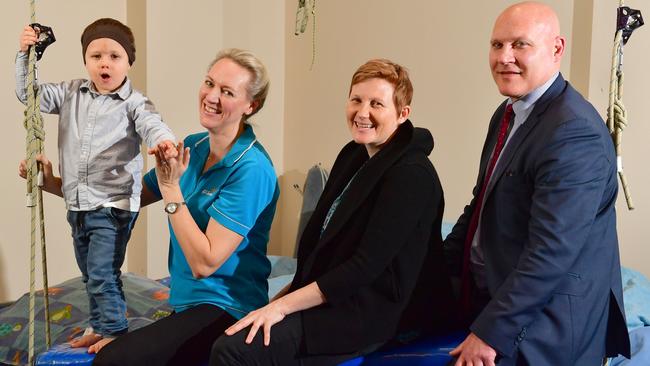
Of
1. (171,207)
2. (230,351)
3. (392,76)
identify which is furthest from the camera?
(392,76)

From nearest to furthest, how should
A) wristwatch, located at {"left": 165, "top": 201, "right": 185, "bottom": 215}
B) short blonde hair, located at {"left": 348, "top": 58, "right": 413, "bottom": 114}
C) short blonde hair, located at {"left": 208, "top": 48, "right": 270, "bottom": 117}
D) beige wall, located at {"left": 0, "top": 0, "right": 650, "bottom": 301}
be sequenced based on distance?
wristwatch, located at {"left": 165, "top": 201, "right": 185, "bottom": 215}
short blonde hair, located at {"left": 348, "top": 58, "right": 413, "bottom": 114}
short blonde hair, located at {"left": 208, "top": 48, "right": 270, "bottom": 117}
beige wall, located at {"left": 0, "top": 0, "right": 650, "bottom": 301}

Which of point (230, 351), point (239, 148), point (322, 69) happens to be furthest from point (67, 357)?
point (322, 69)

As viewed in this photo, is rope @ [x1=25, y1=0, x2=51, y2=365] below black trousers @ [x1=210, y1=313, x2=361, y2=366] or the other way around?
the other way around

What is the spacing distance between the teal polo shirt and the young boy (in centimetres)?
18

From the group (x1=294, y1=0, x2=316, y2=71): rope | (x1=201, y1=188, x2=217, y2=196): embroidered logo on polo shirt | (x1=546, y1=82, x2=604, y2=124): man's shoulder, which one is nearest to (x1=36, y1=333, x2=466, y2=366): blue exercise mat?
(x1=201, y1=188, x2=217, y2=196): embroidered logo on polo shirt

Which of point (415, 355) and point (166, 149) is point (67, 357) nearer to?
point (166, 149)

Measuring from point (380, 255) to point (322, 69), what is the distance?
2951mm

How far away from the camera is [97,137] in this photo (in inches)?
85.0

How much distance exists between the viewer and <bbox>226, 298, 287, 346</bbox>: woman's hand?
75.4 inches

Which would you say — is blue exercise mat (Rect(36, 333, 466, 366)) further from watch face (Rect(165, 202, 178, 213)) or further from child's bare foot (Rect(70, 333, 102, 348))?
watch face (Rect(165, 202, 178, 213))

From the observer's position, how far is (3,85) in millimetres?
3748

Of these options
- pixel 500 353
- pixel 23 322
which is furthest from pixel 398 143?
pixel 23 322

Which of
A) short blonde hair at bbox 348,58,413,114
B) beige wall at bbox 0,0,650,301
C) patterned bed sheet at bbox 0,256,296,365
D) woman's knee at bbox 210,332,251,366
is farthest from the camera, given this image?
beige wall at bbox 0,0,650,301

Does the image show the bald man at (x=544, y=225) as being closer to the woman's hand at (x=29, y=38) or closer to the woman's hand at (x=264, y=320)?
the woman's hand at (x=264, y=320)
